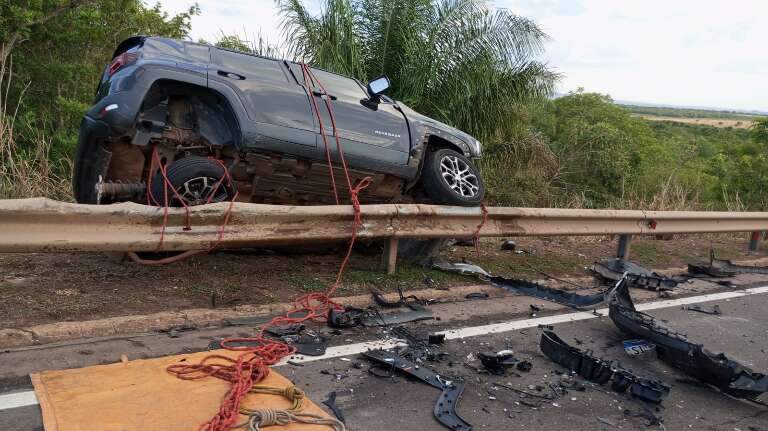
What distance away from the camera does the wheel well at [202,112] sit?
598 cm

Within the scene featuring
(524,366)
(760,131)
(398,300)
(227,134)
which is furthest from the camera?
(760,131)

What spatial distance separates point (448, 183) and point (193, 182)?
2.70 metres

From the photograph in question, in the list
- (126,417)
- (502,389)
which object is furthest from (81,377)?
(502,389)

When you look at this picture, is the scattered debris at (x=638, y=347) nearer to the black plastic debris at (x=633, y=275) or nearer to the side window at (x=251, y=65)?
the black plastic debris at (x=633, y=275)

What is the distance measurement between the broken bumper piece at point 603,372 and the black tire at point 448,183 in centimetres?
244

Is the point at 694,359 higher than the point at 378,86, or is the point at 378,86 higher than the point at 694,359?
the point at 378,86

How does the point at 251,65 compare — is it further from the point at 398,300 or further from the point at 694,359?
the point at 694,359

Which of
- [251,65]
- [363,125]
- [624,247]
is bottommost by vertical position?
[624,247]

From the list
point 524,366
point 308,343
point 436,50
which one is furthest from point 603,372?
point 436,50

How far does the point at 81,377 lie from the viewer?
3740 mm

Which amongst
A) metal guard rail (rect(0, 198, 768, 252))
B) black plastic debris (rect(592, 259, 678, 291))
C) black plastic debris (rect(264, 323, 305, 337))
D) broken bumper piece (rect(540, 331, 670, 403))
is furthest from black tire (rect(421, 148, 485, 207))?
black plastic debris (rect(264, 323, 305, 337))

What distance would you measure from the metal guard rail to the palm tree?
19.7 feet

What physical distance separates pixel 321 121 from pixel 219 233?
5.54ft

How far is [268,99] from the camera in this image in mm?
6254
